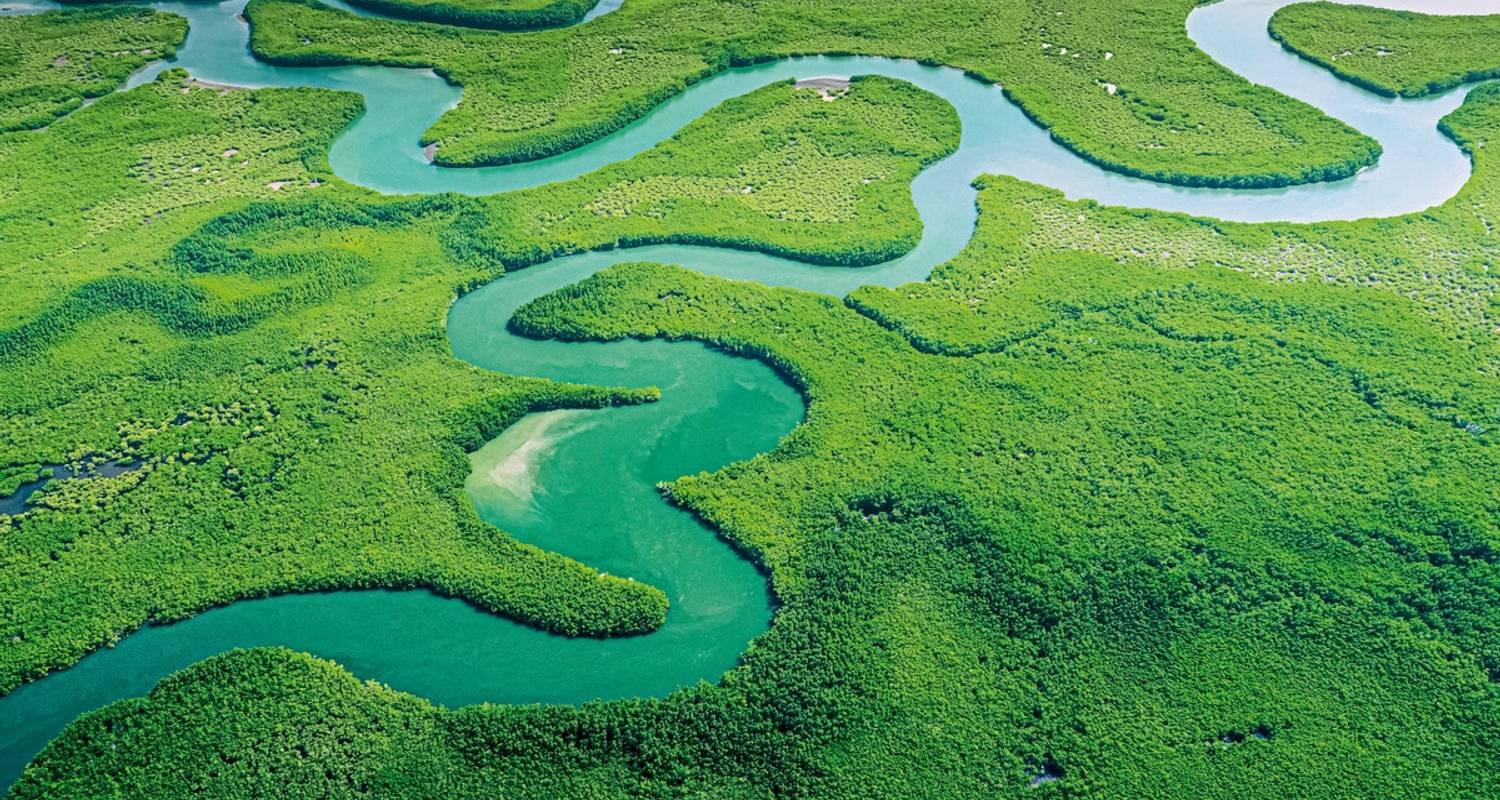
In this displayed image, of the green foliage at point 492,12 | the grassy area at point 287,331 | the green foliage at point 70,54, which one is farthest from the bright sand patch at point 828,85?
the green foliage at point 70,54

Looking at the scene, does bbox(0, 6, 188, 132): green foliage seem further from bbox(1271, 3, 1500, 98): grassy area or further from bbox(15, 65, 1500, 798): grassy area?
bbox(1271, 3, 1500, 98): grassy area

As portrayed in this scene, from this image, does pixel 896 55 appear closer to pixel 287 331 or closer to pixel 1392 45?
pixel 1392 45

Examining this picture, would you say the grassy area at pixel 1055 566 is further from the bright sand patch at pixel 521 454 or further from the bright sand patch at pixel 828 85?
the bright sand patch at pixel 828 85

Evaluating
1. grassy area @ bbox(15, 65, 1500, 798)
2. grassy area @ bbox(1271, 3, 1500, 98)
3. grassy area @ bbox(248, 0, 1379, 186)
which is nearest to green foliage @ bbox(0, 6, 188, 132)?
grassy area @ bbox(248, 0, 1379, 186)

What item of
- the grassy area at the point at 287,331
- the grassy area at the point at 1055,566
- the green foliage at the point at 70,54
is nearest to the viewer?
the grassy area at the point at 1055,566

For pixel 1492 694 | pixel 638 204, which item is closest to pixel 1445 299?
pixel 1492 694

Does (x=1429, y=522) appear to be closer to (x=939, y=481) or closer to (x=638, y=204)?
(x=939, y=481)
